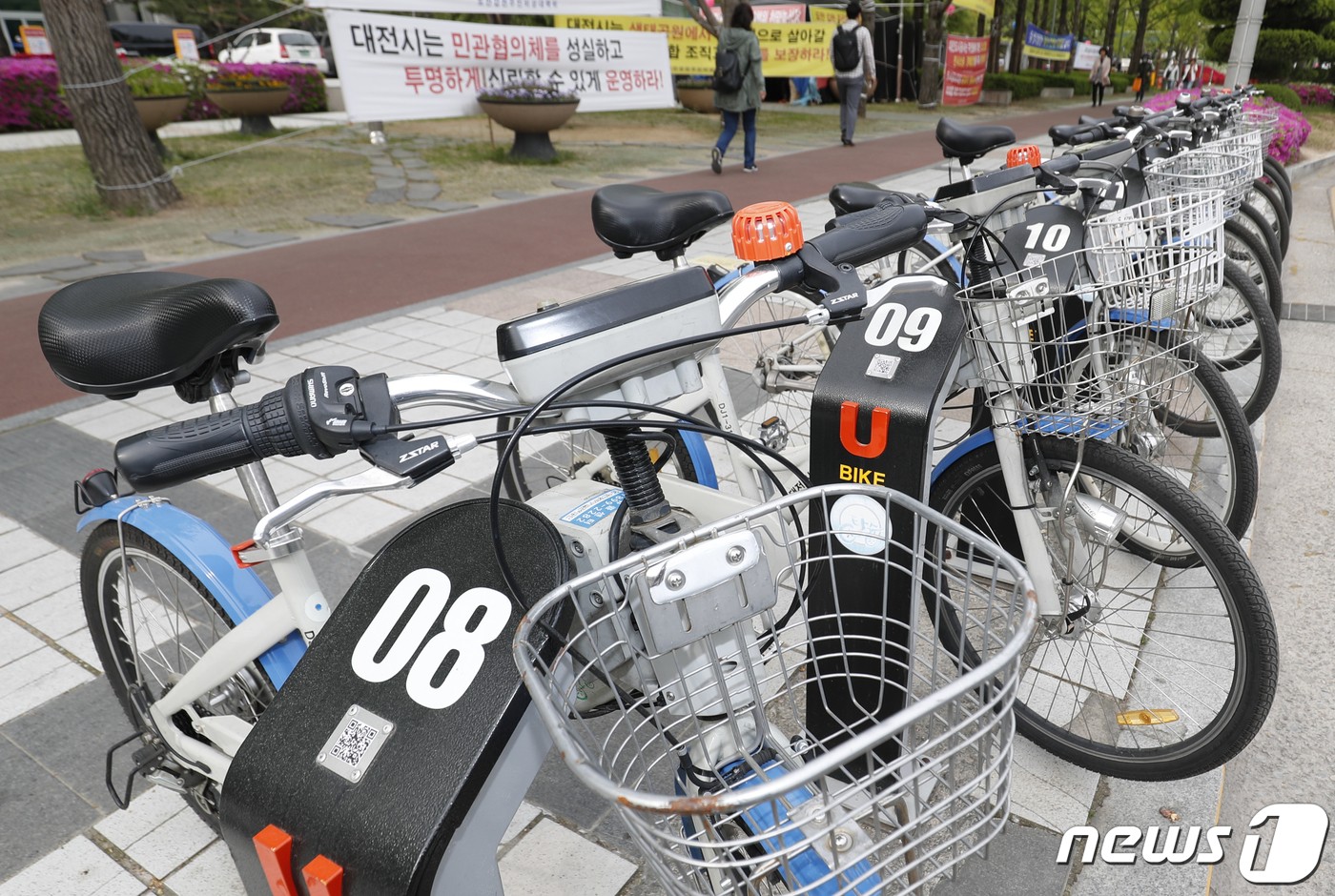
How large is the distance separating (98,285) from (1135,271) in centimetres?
219

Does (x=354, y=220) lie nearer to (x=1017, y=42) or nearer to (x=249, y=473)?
(x=249, y=473)

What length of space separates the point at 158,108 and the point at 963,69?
17.3m

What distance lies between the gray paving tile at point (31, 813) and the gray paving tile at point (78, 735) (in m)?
0.03

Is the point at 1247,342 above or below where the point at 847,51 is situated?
below

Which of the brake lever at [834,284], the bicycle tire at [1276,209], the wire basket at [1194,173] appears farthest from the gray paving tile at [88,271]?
the bicycle tire at [1276,209]

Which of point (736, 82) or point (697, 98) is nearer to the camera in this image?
point (736, 82)

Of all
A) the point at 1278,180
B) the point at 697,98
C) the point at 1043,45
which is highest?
the point at 1278,180

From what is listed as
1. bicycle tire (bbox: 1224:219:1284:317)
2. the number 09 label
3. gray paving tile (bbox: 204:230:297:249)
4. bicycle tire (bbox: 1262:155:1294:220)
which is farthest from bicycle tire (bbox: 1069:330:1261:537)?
gray paving tile (bbox: 204:230:297:249)

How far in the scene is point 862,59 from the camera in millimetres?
13141

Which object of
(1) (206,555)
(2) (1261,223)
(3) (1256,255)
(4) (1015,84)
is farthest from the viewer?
(4) (1015,84)

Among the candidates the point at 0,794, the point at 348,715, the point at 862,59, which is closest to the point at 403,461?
the point at 348,715

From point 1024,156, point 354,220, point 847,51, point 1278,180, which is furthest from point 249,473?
point 847,51

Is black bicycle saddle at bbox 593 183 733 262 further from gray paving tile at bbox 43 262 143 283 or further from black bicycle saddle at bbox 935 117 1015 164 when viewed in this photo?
gray paving tile at bbox 43 262 143 283

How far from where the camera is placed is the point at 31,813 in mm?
2098
